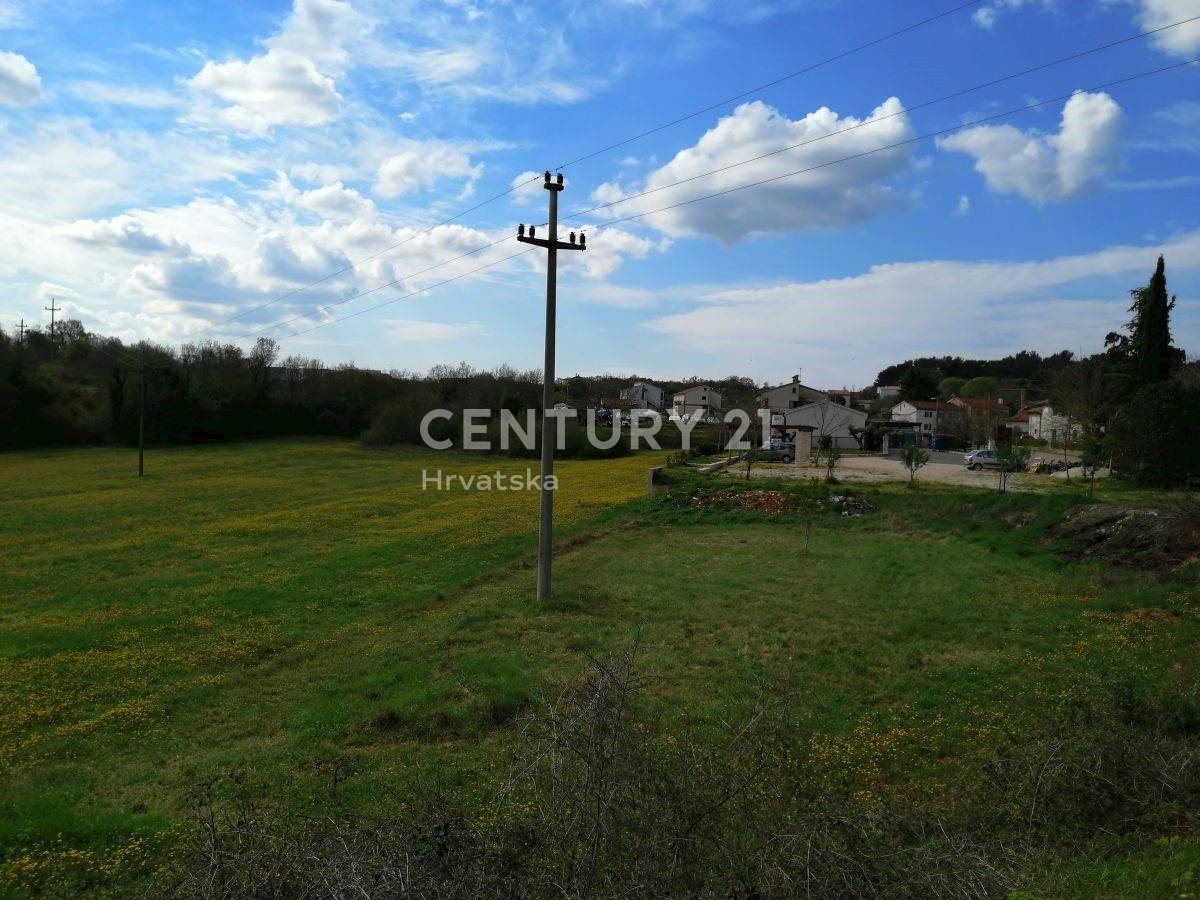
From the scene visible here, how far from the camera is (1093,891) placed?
3.83 m

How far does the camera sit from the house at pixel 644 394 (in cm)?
8260

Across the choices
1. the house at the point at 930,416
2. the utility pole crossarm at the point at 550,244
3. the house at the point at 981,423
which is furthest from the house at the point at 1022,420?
the utility pole crossarm at the point at 550,244

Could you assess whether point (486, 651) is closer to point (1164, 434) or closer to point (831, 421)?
point (1164, 434)

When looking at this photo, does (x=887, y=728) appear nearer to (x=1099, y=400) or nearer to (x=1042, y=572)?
(x=1042, y=572)

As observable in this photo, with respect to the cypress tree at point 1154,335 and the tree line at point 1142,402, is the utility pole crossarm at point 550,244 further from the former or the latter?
the cypress tree at point 1154,335

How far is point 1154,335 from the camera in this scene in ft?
104

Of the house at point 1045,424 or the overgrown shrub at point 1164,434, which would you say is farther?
the house at point 1045,424

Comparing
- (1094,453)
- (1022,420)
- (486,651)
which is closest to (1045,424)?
(1022,420)

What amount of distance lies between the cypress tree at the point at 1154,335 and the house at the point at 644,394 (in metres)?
50.0

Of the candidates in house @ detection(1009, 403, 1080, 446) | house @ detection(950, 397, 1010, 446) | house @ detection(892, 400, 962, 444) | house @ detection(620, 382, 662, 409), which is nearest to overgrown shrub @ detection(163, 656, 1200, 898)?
house @ detection(1009, 403, 1080, 446)

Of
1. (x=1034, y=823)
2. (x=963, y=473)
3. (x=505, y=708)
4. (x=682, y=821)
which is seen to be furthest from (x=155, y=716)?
(x=963, y=473)

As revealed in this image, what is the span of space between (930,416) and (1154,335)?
36.4m

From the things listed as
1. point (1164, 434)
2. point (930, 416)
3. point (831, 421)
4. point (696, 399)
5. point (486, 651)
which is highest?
point (696, 399)

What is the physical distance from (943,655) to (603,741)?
23.8 feet
